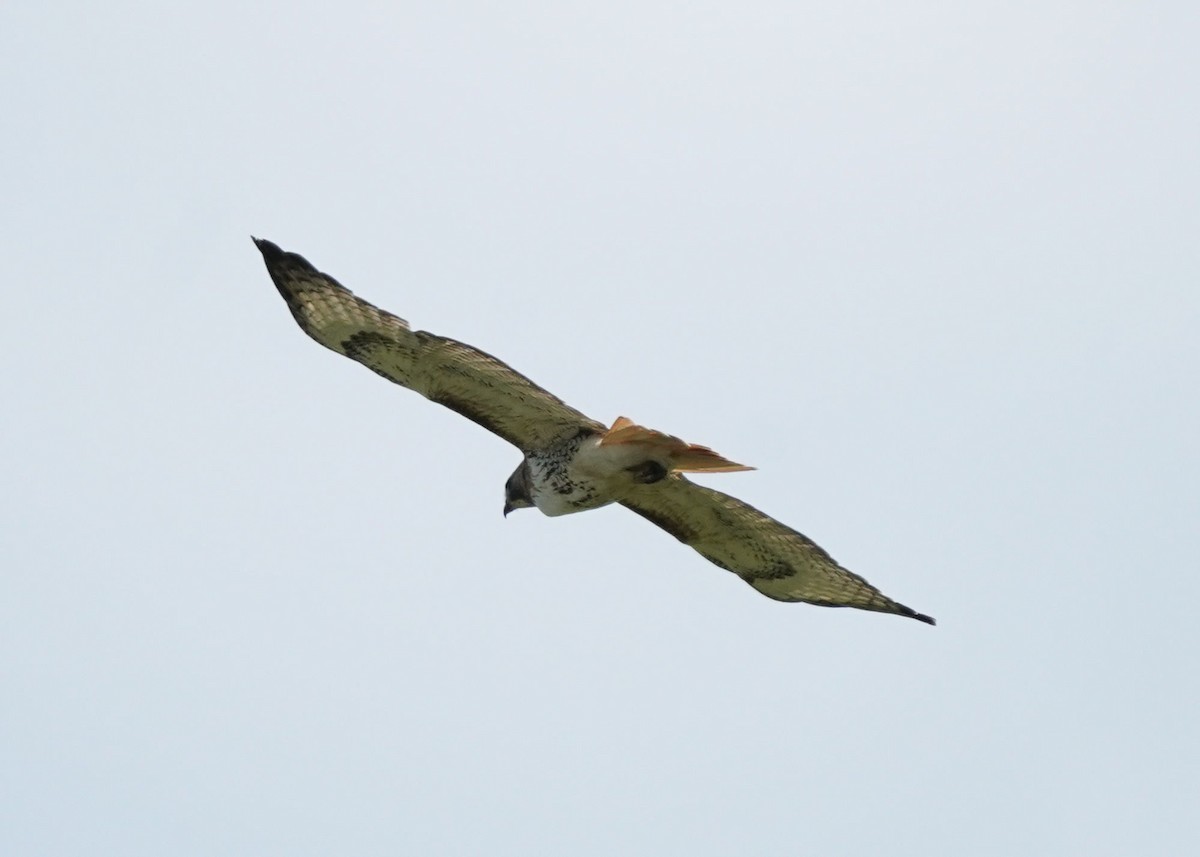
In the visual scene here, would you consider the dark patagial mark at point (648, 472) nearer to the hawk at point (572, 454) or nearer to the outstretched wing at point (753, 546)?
the hawk at point (572, 454)

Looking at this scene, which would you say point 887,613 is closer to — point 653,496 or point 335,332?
point 653,496

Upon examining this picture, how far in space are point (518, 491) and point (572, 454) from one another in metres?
0.77

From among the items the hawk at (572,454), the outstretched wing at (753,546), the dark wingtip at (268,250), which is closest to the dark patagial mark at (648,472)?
the hawk at (572,454)

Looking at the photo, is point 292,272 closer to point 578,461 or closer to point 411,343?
point 411,343

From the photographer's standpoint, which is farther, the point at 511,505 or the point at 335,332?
the point at 511,505

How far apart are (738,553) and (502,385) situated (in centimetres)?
219

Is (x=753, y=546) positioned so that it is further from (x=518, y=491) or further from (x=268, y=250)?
(x=268, y=250)

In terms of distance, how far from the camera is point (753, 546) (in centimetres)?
1291

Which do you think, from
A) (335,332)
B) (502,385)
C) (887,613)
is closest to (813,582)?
(887,613)

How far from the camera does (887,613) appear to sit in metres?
13.0

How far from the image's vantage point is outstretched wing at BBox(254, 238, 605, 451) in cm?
1150

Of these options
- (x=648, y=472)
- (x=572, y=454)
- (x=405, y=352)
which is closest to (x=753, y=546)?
(x=648, y=472)

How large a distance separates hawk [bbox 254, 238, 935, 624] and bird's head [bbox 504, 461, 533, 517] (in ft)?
0.03

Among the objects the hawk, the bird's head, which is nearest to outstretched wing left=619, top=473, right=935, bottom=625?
the hawk
